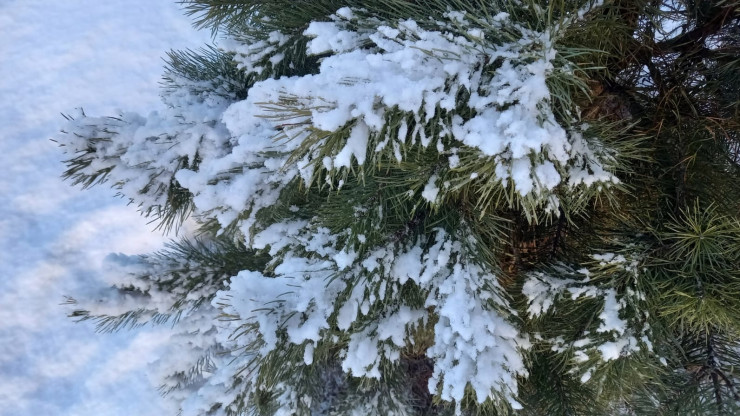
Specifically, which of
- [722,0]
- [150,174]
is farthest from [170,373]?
[722,0]

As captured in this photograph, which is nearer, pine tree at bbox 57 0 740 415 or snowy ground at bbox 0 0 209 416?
pine tree at bbox 57 0 740 415

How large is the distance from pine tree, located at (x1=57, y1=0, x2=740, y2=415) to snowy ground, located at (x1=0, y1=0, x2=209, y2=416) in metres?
0.92

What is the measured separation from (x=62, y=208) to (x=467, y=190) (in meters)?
1.72

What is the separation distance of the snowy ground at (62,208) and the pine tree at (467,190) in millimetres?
915

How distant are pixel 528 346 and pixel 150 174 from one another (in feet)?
2.09

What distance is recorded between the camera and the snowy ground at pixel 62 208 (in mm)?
1655

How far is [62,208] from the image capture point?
5.73 ft

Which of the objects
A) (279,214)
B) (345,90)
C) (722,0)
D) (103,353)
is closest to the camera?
(345,90)

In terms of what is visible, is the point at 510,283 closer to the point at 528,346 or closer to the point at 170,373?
the point at 528,346

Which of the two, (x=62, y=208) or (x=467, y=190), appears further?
(x=62, y=208)

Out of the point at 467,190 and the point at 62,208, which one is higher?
the point at 467,190

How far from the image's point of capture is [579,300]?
63 centimetres

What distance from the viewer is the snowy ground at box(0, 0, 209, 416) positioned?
1.66 m

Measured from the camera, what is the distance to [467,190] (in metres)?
0.57
